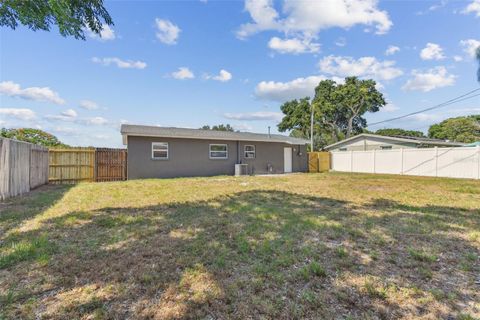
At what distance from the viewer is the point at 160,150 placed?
13.8 m

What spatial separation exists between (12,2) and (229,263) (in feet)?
24.2

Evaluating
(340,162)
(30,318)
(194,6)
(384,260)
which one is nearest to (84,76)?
(194,6)

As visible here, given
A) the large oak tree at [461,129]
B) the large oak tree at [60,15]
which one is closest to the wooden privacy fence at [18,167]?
the large oak tree at [60,15]

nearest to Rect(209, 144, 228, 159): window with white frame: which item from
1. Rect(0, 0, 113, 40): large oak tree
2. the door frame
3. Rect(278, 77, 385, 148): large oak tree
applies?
the door frame

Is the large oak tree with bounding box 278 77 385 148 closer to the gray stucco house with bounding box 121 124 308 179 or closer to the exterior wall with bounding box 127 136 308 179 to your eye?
the gray stucco house with bounding box 121 124 308 179

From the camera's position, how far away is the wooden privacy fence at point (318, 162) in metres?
20.4

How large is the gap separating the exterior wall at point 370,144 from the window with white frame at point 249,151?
35.9ft

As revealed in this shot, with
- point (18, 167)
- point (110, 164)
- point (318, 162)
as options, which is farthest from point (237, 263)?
point (318, 162)

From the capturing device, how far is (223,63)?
55.5ft

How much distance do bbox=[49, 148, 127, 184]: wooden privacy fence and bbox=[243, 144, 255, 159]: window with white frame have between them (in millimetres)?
7432

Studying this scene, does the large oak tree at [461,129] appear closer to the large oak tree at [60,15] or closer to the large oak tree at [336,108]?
the large oak tree at [336,108]

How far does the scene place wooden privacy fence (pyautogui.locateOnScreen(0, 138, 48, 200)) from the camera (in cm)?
657

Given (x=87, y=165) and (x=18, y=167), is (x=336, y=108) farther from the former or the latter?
(x=18, y=167)

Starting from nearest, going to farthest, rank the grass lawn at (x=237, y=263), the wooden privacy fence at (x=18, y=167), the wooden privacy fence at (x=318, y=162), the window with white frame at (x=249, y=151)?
the grass lawn at (x=237, y=263) < the wooden privacy fence at (x=18, y=167) < the window with white frame at (x=249, y=151) < the wooden privacy fence at (x=318, y=162)
